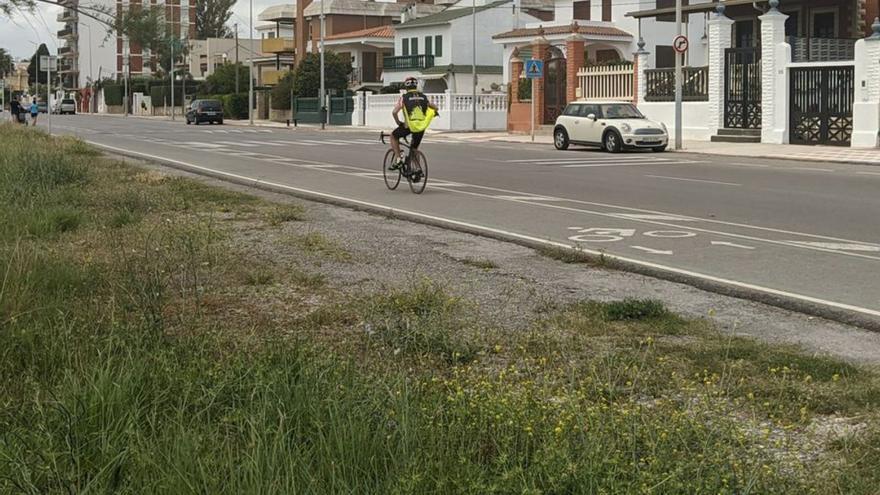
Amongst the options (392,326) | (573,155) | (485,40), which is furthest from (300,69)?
(392,326)

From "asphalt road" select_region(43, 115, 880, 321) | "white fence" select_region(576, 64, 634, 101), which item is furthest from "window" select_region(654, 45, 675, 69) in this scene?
"asphalt road" select_region(43, 115, 880, 321)

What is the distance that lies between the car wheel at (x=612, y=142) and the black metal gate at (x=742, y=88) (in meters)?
6.00

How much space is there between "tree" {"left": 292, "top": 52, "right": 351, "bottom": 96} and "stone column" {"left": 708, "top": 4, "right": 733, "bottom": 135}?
39.9 m

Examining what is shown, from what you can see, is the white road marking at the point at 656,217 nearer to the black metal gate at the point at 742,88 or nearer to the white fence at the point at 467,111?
the black metal gate at the point at 742,88

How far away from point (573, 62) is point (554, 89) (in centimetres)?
281

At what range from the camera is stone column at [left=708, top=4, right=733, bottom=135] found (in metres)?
35.5

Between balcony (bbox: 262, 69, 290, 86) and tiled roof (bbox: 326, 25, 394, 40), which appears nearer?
tiled roof (bbox: 326, 25, 394, 40)

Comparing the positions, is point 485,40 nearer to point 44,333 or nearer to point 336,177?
point 336,177

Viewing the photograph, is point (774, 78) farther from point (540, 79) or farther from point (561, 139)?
point (540, 79)

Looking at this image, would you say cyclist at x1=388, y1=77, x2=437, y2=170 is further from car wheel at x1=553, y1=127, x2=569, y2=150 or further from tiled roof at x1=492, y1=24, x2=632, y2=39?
tiled roof at x1=492, y1=24, x2=632, y2=39

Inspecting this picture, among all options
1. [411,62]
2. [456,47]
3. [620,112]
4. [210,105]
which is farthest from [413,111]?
[411,62]

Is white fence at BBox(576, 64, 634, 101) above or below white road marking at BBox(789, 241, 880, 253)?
above

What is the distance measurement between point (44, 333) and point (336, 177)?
15.4m

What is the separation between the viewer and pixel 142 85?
116 meters
